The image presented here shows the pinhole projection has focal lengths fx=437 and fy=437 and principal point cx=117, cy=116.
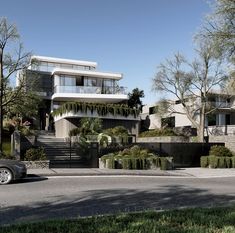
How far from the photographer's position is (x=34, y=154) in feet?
73.1

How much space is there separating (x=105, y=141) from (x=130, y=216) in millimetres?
22467

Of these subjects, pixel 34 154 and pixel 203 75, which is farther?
pixel 203 75

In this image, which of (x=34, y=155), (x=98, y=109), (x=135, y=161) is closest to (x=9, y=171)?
A: (x=34, y=155)

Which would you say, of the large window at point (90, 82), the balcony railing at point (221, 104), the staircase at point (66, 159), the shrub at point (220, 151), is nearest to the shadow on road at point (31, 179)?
the staircase at point (66, 159)

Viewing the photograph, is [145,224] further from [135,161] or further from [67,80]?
[67,80]

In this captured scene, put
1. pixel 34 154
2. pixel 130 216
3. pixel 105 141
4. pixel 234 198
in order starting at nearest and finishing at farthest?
1. pixel 130 216
2. pixel 234 198
3. pixel 34 154
4. pixel 105 141

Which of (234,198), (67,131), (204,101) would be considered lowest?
(234,198)

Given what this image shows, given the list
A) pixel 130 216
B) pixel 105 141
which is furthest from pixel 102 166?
pixel 130 216

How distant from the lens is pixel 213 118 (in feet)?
204

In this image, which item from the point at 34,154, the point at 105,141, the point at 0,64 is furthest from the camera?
the point at 105,141

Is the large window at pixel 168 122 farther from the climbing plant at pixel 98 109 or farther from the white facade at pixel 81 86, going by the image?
the climbing plant at pixel 98 109

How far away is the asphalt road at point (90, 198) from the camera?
379 inches

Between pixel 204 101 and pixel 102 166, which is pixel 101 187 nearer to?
pixel 102 166

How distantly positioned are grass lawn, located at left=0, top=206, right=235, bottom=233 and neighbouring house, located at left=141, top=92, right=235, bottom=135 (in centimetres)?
4437
